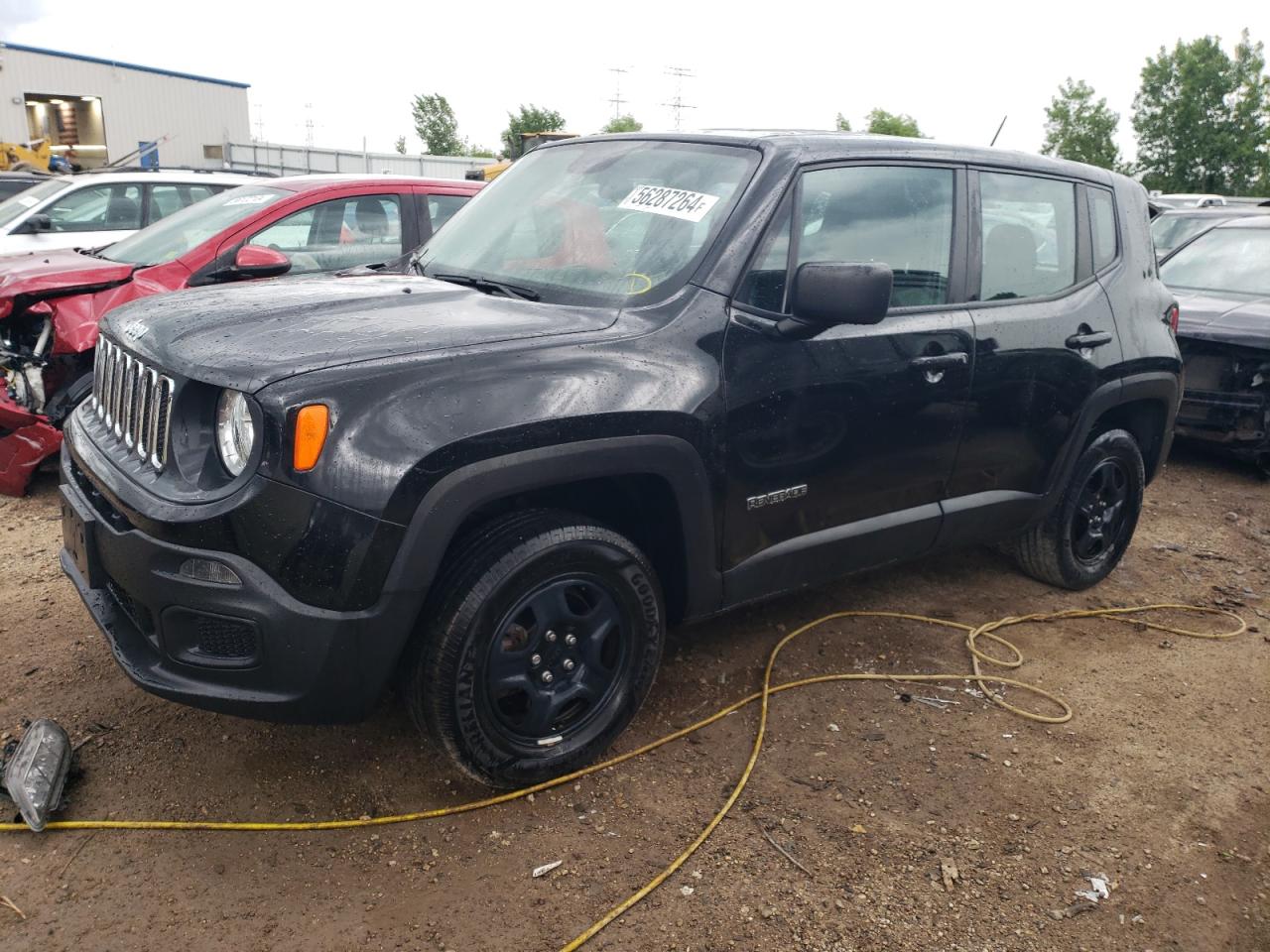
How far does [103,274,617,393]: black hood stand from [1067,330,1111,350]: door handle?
2051mm

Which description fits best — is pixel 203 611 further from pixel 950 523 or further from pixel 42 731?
pixel 950 523

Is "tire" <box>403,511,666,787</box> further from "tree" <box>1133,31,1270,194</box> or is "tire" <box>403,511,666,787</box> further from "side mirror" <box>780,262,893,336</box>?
"tree" <box>1133,31,1270,194</box>

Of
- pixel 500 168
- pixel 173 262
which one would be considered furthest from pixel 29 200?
pixel 500 168

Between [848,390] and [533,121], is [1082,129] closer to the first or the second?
[533,121]

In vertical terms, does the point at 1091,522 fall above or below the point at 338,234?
below

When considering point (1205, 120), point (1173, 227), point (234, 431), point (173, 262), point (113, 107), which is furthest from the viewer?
point (1205, 120)

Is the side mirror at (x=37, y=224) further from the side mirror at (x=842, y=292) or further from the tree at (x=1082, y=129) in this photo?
the tree at (x=1082, y=129)

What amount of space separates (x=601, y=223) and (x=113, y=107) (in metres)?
45.0

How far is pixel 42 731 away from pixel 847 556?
2563 millimetres

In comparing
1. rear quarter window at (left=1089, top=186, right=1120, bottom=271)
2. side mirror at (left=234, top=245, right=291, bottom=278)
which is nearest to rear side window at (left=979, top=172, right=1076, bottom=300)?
rear quarter window at (left=1089, top=186, right=1120, bottom=271)

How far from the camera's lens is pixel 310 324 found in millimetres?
2748

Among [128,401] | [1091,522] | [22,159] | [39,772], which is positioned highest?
[22,159]

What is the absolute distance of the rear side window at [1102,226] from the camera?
14.1 ft

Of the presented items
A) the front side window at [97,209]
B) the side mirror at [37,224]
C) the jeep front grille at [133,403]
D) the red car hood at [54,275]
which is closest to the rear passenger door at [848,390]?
the jeep front grille at [133,403]
